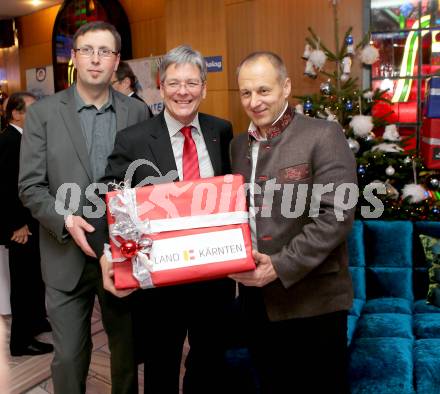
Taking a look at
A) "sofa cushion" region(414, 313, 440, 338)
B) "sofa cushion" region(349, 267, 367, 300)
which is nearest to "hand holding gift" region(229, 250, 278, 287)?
"sofa cushion" region(414, 313, 440, 338)

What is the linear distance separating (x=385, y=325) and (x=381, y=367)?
396mm

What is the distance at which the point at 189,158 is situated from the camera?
1652 millimetres

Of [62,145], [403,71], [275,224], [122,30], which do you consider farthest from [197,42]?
[275,224]

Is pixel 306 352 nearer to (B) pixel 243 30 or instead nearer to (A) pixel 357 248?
(A) pixel 357 248

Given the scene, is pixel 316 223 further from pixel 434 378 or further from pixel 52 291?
pixel 52 291

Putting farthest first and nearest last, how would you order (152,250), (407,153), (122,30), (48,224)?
(122,30)
(407,153)
(48,224)
(152,250)

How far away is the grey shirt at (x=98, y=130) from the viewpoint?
181 cm

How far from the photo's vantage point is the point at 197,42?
5.18m

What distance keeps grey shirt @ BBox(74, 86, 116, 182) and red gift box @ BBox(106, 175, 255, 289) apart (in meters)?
0.47

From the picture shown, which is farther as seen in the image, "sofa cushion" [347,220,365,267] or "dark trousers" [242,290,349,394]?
"sofa cushion" [347,220,365,267]

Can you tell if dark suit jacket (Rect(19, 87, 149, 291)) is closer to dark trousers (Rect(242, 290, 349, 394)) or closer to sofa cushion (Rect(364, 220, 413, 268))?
dark trousers (Rect(242, 290, 349, 394))

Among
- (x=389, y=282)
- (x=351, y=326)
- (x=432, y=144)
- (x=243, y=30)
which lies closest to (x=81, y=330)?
(x=351, y=326)

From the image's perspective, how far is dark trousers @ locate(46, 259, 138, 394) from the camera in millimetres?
1851

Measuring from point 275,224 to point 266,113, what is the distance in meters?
0.34
